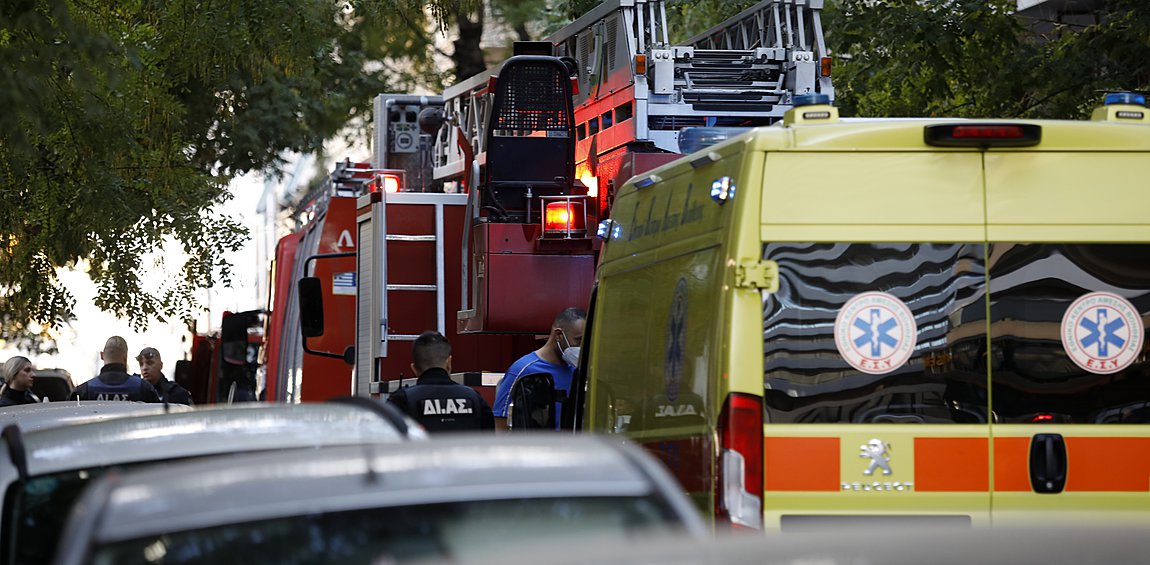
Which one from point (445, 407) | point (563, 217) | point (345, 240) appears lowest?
point (445, 407)

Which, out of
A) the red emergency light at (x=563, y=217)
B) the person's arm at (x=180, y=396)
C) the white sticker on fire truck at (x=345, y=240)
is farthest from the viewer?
the white sticker on fire truck at (x=345, y=240)

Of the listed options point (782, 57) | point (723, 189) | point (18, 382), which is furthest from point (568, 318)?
point (18, 382)

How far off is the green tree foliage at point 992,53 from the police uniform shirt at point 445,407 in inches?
250

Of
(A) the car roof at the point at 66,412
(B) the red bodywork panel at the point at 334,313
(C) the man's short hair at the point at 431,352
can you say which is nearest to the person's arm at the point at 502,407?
(C) the man's short hair at the point at 431,352

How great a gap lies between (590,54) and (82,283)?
10472mm

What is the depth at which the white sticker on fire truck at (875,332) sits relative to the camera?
6.21 m

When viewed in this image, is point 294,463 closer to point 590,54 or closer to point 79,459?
point 79,459

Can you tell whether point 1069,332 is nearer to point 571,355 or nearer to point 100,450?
point 100,450

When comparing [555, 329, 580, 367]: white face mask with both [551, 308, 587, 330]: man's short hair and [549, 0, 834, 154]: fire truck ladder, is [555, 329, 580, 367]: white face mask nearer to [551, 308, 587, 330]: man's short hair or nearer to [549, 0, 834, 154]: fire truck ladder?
[551, 308, 587, 330]: man's short hair

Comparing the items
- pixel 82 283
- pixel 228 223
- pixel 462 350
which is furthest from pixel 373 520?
pixel 82 283

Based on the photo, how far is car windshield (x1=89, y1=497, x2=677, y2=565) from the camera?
3789 millimetres

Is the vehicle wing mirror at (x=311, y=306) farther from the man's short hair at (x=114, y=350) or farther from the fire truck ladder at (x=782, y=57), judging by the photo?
the fire truck ladder at (x=782, y=57)

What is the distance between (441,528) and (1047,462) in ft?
10.2

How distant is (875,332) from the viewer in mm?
6242
